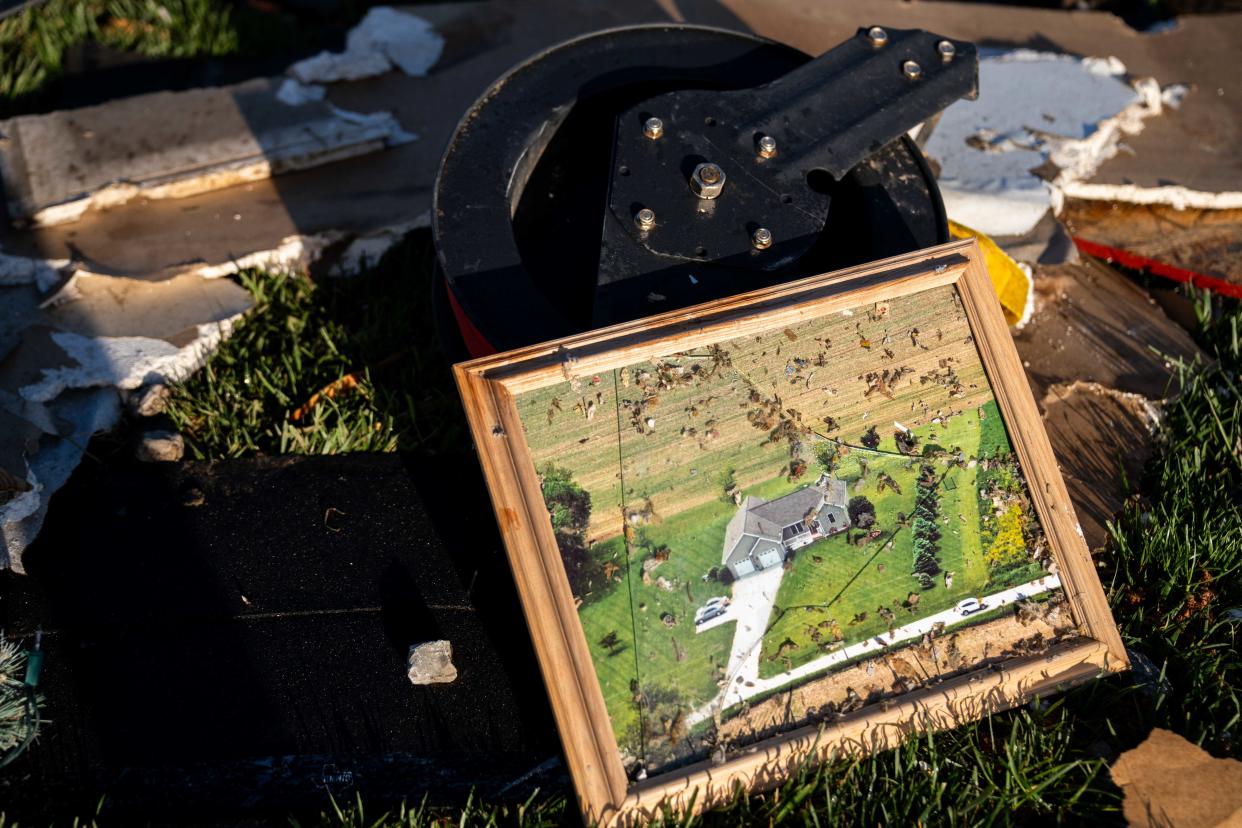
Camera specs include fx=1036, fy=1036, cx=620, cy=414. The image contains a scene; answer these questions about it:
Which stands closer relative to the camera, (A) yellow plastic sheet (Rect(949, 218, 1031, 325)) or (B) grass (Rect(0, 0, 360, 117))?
(A) yellow plastic sheet (Rect(949, 218, 1031, 325))

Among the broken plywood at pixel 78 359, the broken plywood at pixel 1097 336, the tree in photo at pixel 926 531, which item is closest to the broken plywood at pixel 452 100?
the broken plywood at pixel 78 359

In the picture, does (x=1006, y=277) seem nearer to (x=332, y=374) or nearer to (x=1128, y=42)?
Result: (x=1128, y=42)

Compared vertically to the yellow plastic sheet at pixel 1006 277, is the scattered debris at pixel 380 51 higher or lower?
higher

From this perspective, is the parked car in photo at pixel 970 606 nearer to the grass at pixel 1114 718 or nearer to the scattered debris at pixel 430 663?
the grass at pixel 1114 718

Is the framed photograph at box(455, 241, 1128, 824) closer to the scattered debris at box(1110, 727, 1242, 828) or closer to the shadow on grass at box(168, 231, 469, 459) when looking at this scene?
the scattered debris at box(1110, 727, 1242, 828)

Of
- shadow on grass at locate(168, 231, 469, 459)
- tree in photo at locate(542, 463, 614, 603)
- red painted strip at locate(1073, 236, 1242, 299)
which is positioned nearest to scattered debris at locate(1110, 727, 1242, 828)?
tree in photo at locate(542, 463, 614, 603)

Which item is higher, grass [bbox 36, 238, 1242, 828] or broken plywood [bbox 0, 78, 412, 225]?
broken plywood [bbox 0, 78, 412, 225]
